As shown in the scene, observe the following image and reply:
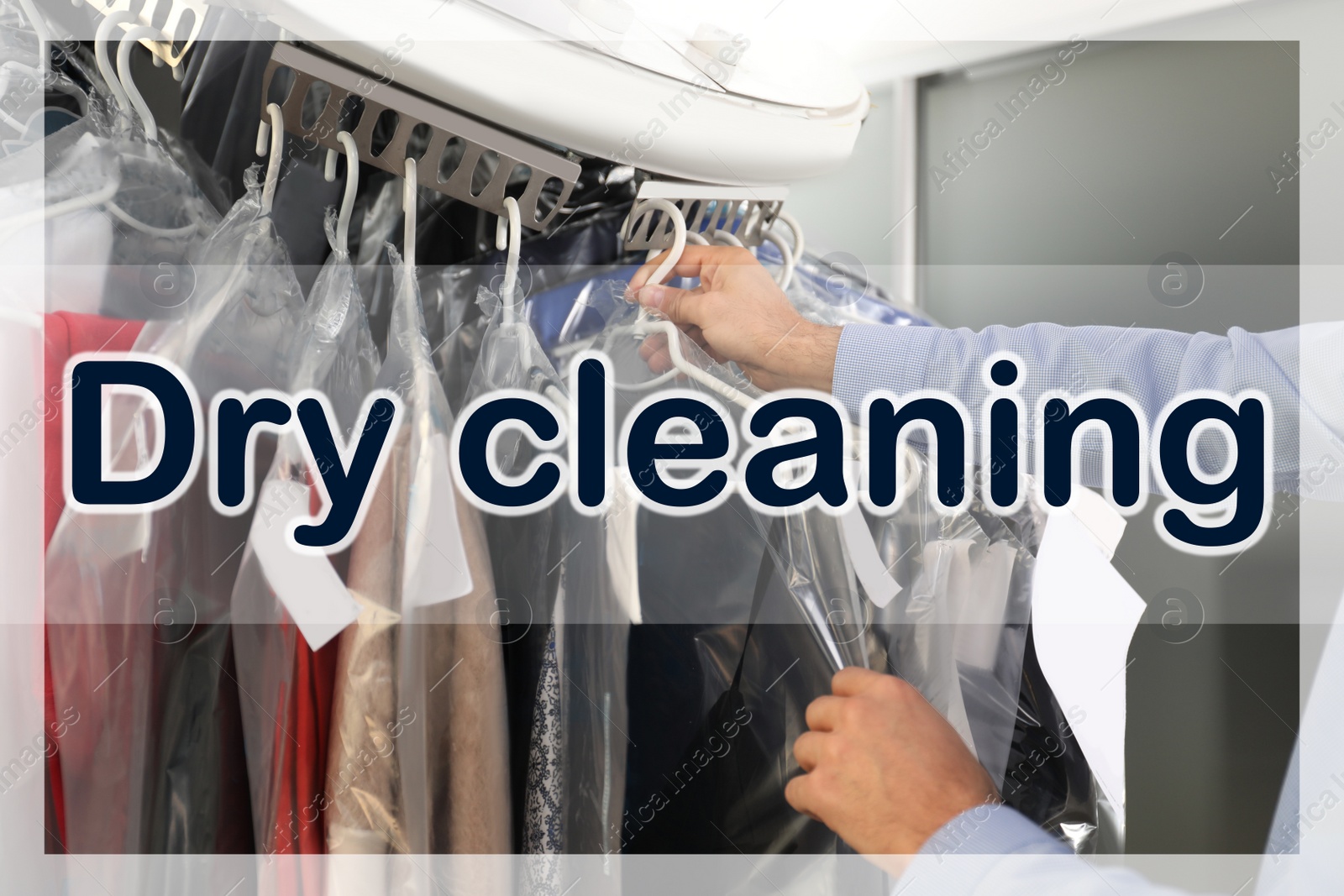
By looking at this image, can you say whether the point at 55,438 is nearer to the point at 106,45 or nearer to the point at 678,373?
the point at 106,45

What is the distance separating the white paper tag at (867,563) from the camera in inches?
22.5

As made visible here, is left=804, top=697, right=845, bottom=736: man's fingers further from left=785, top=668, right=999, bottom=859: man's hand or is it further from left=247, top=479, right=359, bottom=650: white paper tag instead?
left=247, top=479, right=359, bottom=650: white paper tag

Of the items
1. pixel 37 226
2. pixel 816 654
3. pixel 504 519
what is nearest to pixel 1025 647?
pixel 816 654

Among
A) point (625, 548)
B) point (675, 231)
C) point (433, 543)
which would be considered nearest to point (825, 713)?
point (625, 548)

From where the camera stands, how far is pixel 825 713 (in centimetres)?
54

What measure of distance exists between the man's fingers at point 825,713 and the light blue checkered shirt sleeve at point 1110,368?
26 centimetres

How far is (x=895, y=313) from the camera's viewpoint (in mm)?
914

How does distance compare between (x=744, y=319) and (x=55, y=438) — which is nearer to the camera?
(x=55, y=438)

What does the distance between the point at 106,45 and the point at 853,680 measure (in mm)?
650

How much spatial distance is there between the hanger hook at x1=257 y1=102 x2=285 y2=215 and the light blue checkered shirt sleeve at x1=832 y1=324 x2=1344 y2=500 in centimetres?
44

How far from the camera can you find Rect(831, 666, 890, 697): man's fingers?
21.3 inches

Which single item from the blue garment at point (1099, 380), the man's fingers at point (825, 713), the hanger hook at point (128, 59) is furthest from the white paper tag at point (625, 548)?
the hanger hook at point (128, 59)

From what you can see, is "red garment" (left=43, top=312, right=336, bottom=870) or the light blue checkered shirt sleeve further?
the light blue checkered shirt sleeve

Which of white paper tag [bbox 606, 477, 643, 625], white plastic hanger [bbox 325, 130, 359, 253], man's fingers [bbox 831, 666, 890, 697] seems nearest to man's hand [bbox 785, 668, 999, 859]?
man's fingers [bbox 831, 666, 890, 697]
